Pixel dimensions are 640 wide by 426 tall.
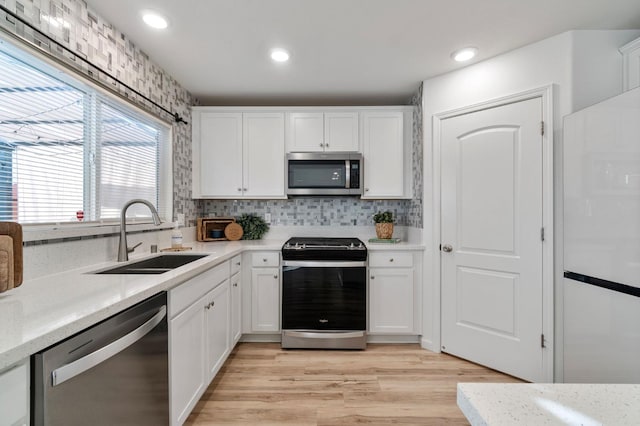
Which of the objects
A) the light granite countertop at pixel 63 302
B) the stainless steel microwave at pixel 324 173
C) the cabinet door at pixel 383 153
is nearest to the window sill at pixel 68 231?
the light granite countertop at pixel 63 302

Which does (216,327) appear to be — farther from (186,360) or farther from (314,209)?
(314,209)

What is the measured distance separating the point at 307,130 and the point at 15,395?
8.56 feet

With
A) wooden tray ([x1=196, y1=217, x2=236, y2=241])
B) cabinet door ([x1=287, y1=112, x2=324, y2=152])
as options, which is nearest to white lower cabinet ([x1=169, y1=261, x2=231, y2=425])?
wooden tray ([x1=196, y1=217, x2=236, y2=241])

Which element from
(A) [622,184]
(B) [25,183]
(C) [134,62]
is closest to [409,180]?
(A) [622,184]

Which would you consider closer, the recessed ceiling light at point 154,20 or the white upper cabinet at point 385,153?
the recessed ceiling light at point 154,20

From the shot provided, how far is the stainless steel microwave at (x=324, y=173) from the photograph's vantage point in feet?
9.32

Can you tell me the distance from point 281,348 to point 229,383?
0.60m

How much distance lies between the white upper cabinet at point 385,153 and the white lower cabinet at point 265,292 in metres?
1.16

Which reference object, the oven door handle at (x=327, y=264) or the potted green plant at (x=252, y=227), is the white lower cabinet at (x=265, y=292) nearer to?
the oven door handle at (x=327, y=264)

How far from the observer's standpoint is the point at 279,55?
217 centimetres

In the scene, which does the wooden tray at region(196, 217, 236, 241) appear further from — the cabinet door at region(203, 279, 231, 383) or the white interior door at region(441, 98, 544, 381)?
the white interior door at region(441, 98, 544, 381)

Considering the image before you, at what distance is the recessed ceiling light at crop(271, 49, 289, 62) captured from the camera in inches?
83.6

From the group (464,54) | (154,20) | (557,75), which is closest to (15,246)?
(154,20)

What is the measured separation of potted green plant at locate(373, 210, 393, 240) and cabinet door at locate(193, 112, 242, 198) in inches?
56.3
